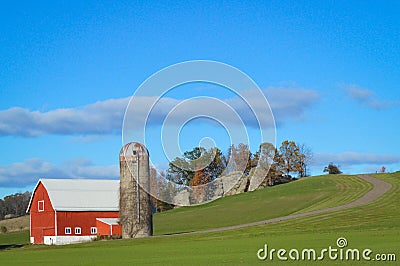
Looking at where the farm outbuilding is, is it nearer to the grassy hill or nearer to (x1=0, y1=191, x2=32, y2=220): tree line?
the grassy hill

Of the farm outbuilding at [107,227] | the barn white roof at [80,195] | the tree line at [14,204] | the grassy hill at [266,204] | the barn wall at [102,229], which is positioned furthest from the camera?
the tree line at [14,204]

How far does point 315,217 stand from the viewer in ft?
224

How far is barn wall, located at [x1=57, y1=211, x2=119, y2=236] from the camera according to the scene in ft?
257

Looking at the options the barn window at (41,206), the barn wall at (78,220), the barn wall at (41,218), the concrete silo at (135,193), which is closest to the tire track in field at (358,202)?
the concrete silo at (135,193)

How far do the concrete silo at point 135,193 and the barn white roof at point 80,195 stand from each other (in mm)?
14233

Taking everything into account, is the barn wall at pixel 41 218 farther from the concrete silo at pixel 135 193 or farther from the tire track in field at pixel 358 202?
the tire track in field at pixel 358 202

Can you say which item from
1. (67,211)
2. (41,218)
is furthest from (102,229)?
(41,218)

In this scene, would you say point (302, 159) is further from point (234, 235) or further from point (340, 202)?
point (234, 235)

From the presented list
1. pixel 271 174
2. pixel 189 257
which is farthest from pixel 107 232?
pixel 271 174

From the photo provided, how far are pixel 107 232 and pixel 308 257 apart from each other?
47.6m

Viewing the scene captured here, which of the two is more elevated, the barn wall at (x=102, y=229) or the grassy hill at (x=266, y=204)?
the grassy hill at (x=266, y=204)

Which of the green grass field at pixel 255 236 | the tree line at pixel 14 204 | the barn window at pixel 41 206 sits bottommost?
the green grass field at pixel 255 236

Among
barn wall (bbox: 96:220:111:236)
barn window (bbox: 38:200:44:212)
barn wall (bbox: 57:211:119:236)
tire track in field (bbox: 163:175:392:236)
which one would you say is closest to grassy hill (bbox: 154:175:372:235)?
tire track in field (bbox: 163:175:392:236)

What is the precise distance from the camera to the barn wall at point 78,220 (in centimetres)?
7831
